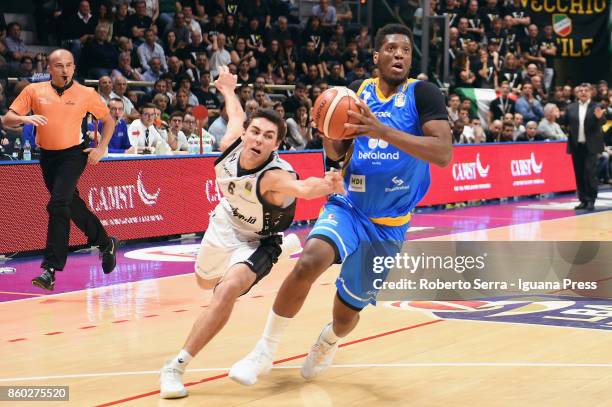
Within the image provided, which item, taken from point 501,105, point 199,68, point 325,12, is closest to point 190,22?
point 199,68

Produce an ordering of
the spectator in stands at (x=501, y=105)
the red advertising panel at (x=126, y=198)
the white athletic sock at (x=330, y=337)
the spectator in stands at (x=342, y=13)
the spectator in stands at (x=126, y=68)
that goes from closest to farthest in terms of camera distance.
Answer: the white athletic sock at (x=330, y=337)
the red advertising panel at (x=126, y=198)
the spectator in stands at (x=126, y=68)
the spectator in stands at (x=501, y=105)
the spectator in stands at (x=342, y=13)

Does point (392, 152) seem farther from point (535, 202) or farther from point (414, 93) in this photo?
point (535, 202)

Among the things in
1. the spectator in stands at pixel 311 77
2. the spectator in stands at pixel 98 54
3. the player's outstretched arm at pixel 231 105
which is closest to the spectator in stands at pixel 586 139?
the spectator in stands at pixel 311 77

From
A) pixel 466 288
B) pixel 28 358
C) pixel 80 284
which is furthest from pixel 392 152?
pixel 80 284

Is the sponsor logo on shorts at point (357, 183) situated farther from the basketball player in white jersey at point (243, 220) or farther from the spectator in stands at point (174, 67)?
the spectator in stands at point (174, 67)

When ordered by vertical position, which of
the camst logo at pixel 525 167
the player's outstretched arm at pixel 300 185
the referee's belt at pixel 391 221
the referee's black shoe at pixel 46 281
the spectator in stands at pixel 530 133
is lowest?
the camst logo at pixel 525 167

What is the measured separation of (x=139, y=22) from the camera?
58.6 ft

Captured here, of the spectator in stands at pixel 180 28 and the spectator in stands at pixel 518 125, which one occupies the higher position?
the spectator in stands at pixel 180 28

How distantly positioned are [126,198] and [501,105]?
11216 mm

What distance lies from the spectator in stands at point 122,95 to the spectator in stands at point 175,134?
56 cm

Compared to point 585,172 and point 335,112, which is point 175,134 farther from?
point 335,112

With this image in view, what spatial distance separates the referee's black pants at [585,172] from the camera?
57.5ft

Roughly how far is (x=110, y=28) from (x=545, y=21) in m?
13.9

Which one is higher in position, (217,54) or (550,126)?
(217,54)
